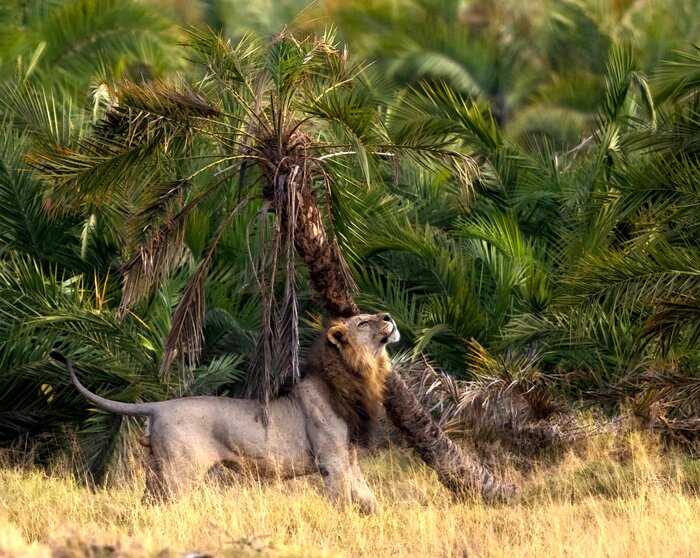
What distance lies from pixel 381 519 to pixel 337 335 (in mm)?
1567

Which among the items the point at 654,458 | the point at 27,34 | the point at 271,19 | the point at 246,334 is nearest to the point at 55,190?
the point at 246,334

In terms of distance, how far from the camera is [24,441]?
14445mm

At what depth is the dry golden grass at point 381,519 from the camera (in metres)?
8.89

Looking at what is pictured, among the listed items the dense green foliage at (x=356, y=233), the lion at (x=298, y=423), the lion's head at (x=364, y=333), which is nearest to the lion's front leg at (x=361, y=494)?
the lion at (x=298, y=423)

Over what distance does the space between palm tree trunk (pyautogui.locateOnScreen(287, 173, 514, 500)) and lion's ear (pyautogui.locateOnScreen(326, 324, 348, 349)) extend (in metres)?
0.45

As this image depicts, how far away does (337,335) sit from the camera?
37.7 ft

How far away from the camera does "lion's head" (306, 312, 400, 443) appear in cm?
1140

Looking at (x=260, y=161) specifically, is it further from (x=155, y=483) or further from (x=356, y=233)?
(x=155, y=483)

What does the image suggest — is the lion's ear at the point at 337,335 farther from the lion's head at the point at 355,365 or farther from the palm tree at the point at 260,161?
the palm tree at the point at 260,161

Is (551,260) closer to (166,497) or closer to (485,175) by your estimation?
(485,175)

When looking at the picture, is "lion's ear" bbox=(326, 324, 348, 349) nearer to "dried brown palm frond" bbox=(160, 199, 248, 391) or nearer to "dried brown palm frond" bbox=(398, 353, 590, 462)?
"dried brown palm frond" bbox=(160, 199, 248, 391)

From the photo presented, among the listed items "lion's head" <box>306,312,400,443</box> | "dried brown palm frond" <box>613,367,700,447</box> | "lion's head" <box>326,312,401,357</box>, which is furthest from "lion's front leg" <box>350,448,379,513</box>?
"dried brown palm frond" <box>613,367,700,447</box>

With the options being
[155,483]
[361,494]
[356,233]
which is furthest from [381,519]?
[356,233]

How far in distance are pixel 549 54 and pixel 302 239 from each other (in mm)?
16871
